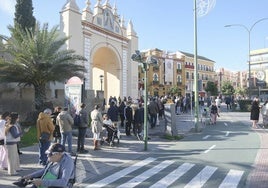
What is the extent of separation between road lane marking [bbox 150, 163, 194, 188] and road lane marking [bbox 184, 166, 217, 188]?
45cm

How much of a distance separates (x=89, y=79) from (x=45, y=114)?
22.2 m

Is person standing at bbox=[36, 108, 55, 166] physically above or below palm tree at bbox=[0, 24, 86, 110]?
below

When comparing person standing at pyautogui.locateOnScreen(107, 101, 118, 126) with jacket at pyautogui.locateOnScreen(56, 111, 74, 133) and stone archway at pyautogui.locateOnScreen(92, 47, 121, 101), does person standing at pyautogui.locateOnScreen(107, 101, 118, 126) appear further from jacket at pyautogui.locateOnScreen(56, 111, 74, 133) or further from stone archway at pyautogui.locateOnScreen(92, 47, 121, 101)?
stone archway at pyautogui.locateOnScreen(92, 47, 121, 101)

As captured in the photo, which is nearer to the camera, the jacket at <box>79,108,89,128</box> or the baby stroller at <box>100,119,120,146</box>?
the jacket at <box>79,108,89,128</box>

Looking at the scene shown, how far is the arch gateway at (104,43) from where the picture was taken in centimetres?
2984

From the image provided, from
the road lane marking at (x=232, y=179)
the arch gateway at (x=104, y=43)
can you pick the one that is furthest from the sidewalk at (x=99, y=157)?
the arch gateway at (x=104, y=43)

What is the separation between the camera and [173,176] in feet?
28.3

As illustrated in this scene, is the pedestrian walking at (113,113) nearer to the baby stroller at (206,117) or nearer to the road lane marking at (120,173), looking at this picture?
the road lane marking at (120,173)

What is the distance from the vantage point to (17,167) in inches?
357

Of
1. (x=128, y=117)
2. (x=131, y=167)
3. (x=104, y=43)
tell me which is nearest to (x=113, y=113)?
(x=128, y=117)

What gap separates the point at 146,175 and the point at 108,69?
3011 centimetres

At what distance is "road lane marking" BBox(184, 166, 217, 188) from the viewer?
777 centimetres

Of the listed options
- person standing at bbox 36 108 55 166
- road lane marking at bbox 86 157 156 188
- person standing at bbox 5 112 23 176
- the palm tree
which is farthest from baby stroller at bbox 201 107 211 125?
person standing at bbox 5 112 23 176

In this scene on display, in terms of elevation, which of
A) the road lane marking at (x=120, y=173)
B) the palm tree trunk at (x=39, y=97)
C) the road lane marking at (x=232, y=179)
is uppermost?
the palm tree trunk at (x=39, y=97)
